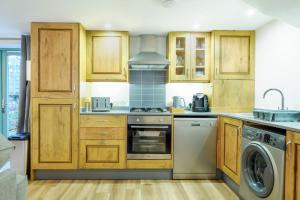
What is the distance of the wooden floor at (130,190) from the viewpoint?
9.11 ft

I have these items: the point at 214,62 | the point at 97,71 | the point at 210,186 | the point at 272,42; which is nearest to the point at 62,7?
the point at 97,71

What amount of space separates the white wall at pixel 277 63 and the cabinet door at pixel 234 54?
11 centimetres

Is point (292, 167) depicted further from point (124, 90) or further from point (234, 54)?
point (124, 90)

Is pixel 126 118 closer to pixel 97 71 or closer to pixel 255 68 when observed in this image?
pixel 97 71

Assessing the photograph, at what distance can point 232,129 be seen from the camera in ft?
9.56

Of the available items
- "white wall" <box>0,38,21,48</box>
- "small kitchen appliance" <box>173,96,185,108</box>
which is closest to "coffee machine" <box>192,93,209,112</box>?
"small kitchen appliance" <box>173,96,185,108</box>

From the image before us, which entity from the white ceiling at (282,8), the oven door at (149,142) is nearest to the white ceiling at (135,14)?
the white ceiling at (282,8)

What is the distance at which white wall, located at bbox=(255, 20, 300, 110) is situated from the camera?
2693 mm

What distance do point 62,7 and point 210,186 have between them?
280cm

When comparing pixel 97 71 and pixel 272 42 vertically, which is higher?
pixel 272 42

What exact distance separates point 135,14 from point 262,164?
2.14 meters

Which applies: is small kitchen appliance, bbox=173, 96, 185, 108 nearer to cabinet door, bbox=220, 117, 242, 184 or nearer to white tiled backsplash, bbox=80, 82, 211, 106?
white tiled backsplash, bbox=80, 82, 211, 106

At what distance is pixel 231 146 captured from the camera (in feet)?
9.64

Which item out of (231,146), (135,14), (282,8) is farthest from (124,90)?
(282,8)
